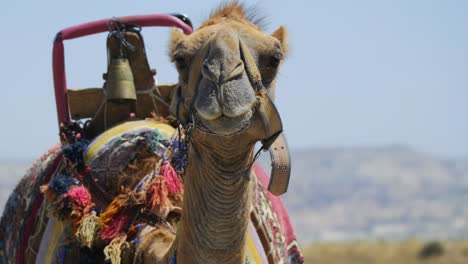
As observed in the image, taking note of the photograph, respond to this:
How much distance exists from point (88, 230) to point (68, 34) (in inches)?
71.3

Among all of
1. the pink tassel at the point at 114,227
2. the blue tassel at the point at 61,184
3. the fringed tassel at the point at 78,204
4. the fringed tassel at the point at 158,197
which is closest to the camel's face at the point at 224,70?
the fringed tassel at the point at 158,197

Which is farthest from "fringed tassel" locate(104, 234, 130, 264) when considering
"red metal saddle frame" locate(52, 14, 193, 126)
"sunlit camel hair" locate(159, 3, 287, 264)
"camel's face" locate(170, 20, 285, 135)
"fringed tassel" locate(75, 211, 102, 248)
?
"red metal saddle frame" locate(52, 14, 193, 126)

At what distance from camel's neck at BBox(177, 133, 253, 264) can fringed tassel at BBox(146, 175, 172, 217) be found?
0.92 m

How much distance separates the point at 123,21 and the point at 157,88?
477 millimetres

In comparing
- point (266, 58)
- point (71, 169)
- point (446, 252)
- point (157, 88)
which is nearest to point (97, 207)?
point (71, 169)

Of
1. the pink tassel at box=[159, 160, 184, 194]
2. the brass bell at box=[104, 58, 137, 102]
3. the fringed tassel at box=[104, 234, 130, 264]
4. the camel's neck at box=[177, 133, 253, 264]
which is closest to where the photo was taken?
the camel's neck at box=[177, 133, 253, 264]

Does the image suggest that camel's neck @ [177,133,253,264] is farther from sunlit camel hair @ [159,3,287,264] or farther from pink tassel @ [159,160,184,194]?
pink tassel @ [159,160,184,194]

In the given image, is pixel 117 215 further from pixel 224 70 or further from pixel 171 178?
pixel 224 70

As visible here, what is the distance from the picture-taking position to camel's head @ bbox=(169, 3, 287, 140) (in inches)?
167

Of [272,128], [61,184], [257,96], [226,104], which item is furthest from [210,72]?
[61,184]

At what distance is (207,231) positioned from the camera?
464 cm

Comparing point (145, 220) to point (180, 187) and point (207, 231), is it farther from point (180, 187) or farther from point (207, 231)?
point (207, 231)

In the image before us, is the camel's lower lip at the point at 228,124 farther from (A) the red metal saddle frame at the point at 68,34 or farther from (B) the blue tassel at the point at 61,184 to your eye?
(A) the red metal saddle frame at the point at 68,34

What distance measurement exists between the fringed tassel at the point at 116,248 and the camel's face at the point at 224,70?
1.20m
